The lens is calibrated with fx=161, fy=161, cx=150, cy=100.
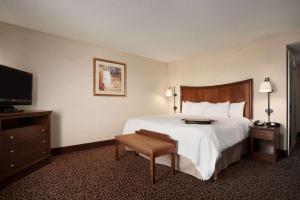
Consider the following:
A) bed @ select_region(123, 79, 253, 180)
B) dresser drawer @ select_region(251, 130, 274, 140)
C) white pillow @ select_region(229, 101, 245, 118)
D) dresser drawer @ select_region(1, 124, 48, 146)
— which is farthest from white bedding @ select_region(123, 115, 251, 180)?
dresser drawer @ select_region(1, 124, 48, 146)

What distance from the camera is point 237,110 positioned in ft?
11.4

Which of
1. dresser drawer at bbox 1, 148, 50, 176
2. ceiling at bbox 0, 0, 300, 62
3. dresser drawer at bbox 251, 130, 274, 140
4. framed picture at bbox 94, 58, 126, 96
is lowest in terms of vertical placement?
dresser drawer at bbox 1, 148, 50, 176

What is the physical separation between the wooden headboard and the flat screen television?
12.2 ft

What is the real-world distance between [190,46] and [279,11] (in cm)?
177

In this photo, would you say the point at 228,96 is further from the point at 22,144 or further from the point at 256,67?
the point at 22,144

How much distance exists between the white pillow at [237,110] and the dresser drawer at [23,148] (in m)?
3.65

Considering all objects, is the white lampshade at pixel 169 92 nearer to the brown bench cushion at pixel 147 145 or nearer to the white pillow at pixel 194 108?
the white pillow at pixel 194 108

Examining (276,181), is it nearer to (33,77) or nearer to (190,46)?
(190,46)

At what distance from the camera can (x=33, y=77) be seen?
2994 mm

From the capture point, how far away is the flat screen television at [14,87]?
221 cm

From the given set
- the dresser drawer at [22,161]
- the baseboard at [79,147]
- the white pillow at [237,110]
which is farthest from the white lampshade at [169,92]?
the dresser drawer at [22,161]

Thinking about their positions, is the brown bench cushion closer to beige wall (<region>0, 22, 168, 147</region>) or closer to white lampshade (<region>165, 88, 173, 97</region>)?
beige wall (<region>0, 22, 168, 147</region>)

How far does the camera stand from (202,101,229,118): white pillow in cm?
354

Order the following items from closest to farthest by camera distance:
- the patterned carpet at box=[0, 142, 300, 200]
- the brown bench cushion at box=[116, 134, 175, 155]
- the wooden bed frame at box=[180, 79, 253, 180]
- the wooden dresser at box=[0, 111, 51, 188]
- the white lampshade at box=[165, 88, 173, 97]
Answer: the patterned carpet at box=[0, 142, 300, 200], the wooden dresser at box=[0, 111, 51, 188], the brown bench cushion at box=[116, 134, 175, 155], the wooden bed frame at box=[180, 79, 253, 180], the white lampshade at box=[165, 88, 173, 97]
